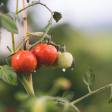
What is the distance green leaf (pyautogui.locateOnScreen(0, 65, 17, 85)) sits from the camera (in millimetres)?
1157

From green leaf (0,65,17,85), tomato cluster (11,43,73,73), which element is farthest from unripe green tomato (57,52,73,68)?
green leaf (0,65,17,85)

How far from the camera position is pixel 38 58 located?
49.6 inches

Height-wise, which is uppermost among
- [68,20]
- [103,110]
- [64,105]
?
[64,105]

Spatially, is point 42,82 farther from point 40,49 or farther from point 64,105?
point 64,105

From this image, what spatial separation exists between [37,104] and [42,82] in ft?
9.14

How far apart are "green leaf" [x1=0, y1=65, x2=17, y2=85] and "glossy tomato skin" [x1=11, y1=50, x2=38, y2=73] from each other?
2cm

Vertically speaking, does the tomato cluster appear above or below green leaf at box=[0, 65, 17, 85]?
above

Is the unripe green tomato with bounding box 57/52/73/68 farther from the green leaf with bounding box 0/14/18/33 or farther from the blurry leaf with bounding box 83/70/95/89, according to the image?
the green leaf with bounding box 0/14/18/33

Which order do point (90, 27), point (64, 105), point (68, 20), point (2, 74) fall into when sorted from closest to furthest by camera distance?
1. point (64, 105)
2. point (2, 74)
3. point (68, 20)
4. point (90, 27)

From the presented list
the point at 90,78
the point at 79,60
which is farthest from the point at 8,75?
A: the point at 79,60

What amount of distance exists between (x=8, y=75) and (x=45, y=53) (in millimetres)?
130

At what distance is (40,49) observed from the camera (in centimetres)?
123

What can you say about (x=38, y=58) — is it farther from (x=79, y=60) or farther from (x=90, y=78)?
(x=79, y=60)

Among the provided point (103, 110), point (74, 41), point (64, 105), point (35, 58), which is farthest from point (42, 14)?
point (64, 105)
